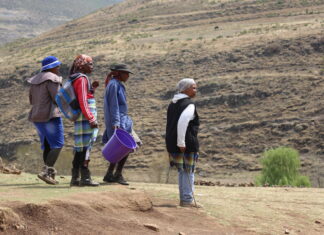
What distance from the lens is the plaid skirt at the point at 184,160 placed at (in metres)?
8.31

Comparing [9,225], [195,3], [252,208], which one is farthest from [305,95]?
[195,3]

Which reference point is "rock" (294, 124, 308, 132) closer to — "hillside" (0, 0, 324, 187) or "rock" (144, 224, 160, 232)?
"hillside" (0, 0, 324, 187)

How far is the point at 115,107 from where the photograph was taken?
8914mm

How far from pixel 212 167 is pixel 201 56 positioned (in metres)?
14.3

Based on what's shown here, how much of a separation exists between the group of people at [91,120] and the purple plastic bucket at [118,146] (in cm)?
19

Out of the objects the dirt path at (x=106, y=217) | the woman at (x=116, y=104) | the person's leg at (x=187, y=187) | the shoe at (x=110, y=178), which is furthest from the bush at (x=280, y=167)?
the dirt path at (x=106, y=217)

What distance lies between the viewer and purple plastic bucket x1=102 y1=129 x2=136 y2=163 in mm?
8567

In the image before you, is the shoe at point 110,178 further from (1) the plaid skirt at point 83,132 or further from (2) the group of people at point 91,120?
(1) the plaid skirt at point 83,132

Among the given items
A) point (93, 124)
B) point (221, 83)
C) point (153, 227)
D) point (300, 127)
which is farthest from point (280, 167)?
point (153, 227)

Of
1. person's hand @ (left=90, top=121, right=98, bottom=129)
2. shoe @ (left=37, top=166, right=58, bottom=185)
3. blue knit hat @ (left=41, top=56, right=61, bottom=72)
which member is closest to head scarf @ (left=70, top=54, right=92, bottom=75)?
blue knit hat @ (left=41, top=56, right=61, bottom=72)

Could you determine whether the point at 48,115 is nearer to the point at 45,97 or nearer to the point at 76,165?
the point at 45,97

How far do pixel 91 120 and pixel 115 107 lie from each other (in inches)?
18.4

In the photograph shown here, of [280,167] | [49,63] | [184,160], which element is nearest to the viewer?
[184,160]

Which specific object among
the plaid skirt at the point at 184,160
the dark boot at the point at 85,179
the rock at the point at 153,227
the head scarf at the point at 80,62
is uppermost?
the head scarf at the point at 80,62
